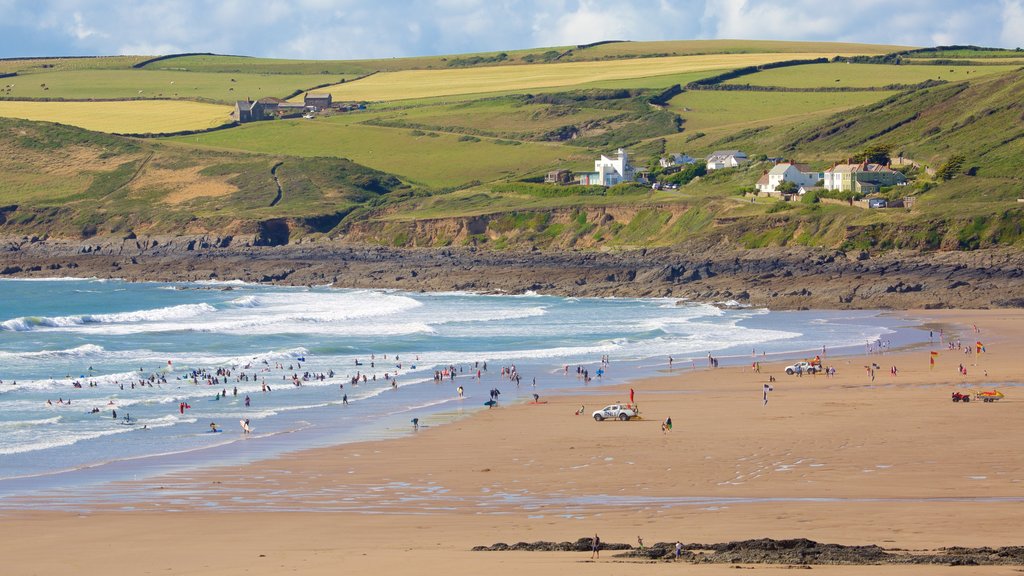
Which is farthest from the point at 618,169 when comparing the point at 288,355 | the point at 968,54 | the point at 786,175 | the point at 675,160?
the point at 968,54

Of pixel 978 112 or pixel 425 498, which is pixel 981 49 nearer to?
pixel 978 112

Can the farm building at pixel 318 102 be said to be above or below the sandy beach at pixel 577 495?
above

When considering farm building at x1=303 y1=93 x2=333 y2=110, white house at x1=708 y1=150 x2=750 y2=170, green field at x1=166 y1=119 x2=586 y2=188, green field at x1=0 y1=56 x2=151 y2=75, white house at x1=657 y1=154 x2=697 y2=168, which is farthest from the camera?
green field at x1=0 y1=56 x2=151 y2=75

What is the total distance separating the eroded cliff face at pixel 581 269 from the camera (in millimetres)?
74875

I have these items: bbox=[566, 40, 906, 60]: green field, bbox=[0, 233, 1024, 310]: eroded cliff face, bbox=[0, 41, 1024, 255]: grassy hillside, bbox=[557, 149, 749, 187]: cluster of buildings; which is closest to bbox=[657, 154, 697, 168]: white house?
bbox=[557, 149, 749, 187]: cluster of buildings

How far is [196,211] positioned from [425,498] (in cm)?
9534

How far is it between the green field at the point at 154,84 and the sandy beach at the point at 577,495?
440 ft

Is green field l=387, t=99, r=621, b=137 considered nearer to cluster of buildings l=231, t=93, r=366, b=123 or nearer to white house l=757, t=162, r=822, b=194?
cluster of buildings l=231, t=93, r=366, b=123

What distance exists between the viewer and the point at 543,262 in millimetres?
95312

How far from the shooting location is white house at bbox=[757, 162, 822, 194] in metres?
100

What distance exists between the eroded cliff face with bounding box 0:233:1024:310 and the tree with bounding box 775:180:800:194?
11.1 meters

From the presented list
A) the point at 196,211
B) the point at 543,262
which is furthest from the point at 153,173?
the point at 543,262

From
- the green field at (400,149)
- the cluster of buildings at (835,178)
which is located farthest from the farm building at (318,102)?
the cluster of buildings at (835,178)

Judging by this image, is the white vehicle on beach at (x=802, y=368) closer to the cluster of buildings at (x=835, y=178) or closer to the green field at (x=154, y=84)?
the cluster of buildings at (x=835, y=178)
